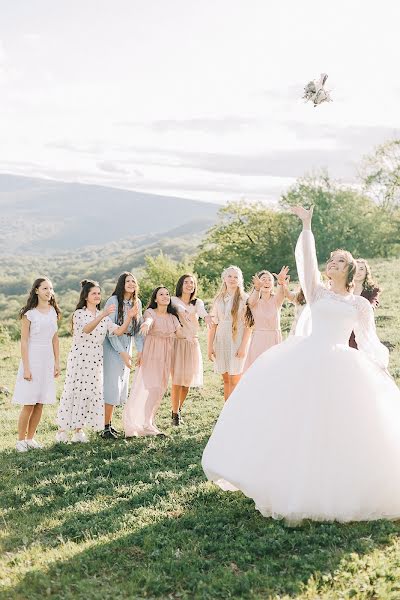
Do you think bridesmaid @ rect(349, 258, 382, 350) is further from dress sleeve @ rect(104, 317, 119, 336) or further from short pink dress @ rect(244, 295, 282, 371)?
dress sleeve @ rect(104, 317, 119, 336)

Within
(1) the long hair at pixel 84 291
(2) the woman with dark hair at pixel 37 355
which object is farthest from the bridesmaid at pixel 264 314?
(2) the woman with dark hair at pixel 37 355

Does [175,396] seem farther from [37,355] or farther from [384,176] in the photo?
[384,176]

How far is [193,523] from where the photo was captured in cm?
687

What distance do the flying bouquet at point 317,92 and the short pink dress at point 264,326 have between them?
4359mm

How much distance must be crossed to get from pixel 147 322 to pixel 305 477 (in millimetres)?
4898

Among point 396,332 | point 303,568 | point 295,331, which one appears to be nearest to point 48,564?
point 303,568

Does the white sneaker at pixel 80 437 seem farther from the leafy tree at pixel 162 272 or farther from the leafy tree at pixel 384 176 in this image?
the leafy tree at pixel 384 176

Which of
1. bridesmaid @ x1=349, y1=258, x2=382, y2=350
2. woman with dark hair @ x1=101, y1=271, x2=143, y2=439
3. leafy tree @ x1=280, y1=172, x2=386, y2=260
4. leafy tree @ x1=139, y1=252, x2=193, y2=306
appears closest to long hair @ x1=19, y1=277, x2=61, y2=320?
woman with dark hair @ x1=101, y1=271, x2=143, y2=439

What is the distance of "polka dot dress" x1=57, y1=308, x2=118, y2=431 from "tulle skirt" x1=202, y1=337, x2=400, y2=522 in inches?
150

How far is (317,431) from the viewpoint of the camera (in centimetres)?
647

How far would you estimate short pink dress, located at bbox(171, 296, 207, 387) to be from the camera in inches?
443

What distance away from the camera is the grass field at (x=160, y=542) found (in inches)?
215

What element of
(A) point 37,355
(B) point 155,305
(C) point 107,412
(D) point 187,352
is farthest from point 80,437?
(B) point 155,305

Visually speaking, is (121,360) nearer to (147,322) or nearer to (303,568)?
(147,322)
